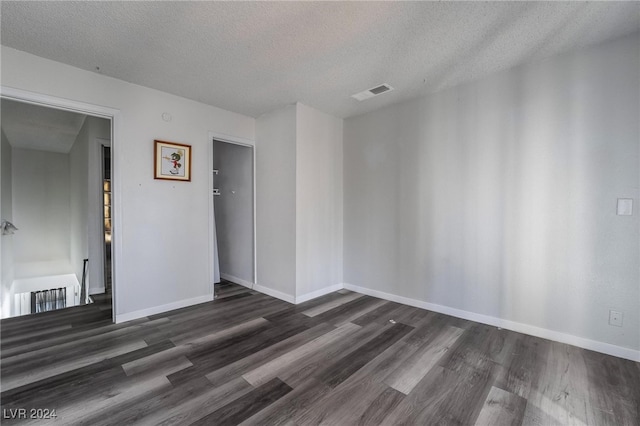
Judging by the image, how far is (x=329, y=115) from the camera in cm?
384

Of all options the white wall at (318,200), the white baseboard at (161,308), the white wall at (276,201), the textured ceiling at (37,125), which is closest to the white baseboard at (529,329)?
A: the white wall at (318,200)

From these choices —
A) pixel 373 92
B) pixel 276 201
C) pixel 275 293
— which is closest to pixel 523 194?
pixel 373 92

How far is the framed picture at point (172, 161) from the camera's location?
3027 millimetres

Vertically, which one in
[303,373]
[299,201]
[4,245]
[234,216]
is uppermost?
[299,201]

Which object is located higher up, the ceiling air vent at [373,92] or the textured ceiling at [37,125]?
the textured ceiling at [37,125]

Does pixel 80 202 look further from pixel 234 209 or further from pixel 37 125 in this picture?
pixel 234 209

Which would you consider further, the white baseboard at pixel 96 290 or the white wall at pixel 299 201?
the white baseboard at pixel 96 290

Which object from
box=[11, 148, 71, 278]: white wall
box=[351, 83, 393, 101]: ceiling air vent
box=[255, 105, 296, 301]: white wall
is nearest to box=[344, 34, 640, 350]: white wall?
box=[351, 83, 393, 101]: ceiling air vent

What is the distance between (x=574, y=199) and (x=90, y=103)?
4.58 metres

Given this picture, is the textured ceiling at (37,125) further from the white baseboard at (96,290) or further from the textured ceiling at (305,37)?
the white baseboard at (96,290)

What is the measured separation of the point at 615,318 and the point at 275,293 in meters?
3.37

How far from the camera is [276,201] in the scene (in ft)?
12.0

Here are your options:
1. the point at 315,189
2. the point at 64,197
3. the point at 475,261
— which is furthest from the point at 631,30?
the point at 64,197

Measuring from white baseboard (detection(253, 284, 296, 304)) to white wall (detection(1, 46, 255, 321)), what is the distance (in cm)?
69
